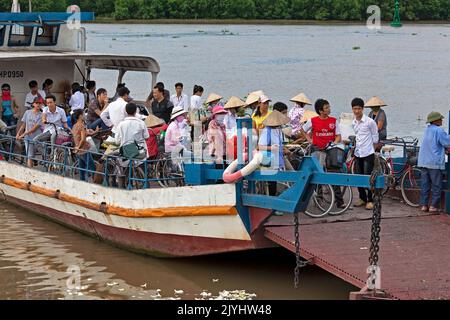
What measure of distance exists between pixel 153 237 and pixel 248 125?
2362 millimetres

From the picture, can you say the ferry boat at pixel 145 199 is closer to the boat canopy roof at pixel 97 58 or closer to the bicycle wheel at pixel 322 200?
the boat canopy roof at pixel 97 58

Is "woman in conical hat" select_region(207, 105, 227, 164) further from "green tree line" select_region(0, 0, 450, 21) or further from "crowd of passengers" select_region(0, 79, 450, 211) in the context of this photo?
"green tree line" select_region(0, 0, 450, 21)

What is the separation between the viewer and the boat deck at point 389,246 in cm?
953

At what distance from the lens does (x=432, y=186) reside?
469 inches

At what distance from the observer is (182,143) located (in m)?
12.5

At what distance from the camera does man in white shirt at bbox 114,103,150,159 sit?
40.0 ft

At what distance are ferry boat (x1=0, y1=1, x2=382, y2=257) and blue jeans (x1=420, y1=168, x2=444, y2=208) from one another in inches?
82.8

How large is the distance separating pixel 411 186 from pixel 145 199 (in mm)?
3624

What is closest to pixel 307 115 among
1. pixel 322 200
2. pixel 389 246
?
pixel 322 200

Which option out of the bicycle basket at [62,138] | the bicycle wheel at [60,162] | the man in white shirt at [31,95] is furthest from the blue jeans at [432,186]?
the man in white shirt at [31,95]

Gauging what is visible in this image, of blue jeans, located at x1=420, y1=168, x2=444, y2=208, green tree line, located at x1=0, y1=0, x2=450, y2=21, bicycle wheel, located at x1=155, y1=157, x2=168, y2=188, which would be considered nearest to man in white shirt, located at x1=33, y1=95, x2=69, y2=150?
bicycle wheel, located at x1=155, y1=157, x2=168, y2=188

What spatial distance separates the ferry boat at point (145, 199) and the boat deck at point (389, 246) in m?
0.49

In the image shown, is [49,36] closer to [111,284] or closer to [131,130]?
[131,130]
